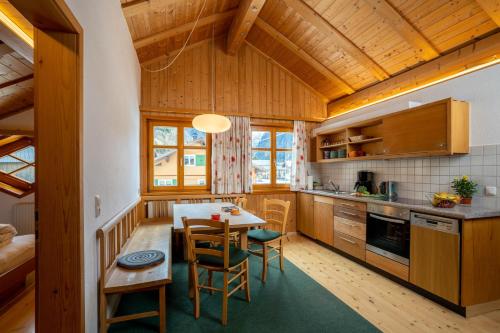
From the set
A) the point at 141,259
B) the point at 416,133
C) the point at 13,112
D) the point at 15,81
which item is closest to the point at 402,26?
the point at 416,133

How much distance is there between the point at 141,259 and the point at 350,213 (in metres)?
2.67

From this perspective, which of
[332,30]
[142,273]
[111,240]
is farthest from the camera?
[332,30]

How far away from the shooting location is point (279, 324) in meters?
2.02

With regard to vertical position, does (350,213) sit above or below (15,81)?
below

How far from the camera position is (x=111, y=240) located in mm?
2064

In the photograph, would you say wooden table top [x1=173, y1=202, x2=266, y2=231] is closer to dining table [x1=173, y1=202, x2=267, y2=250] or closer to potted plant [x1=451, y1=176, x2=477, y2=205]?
dining table [x1=173, y1=202, x2=267, y2=250]

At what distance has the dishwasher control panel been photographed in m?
2.20

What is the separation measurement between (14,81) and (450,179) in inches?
204

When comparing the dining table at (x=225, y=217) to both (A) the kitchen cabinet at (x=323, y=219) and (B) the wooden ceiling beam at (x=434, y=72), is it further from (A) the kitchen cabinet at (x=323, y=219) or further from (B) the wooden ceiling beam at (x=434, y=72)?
(B) the wooden ceiling beam at (x=434, y=72)

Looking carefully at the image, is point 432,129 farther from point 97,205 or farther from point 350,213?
point 97,205

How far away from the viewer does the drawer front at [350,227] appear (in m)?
3.21

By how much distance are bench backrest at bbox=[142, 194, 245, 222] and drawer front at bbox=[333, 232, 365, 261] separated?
Answer: 163cm

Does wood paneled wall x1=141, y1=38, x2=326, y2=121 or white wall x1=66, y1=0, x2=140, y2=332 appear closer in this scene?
white wall x1=66, y1=0, x2=140, y2=332

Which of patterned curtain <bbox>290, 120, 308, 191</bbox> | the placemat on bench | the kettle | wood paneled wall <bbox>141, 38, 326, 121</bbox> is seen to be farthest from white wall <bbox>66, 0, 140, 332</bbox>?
the kettle
